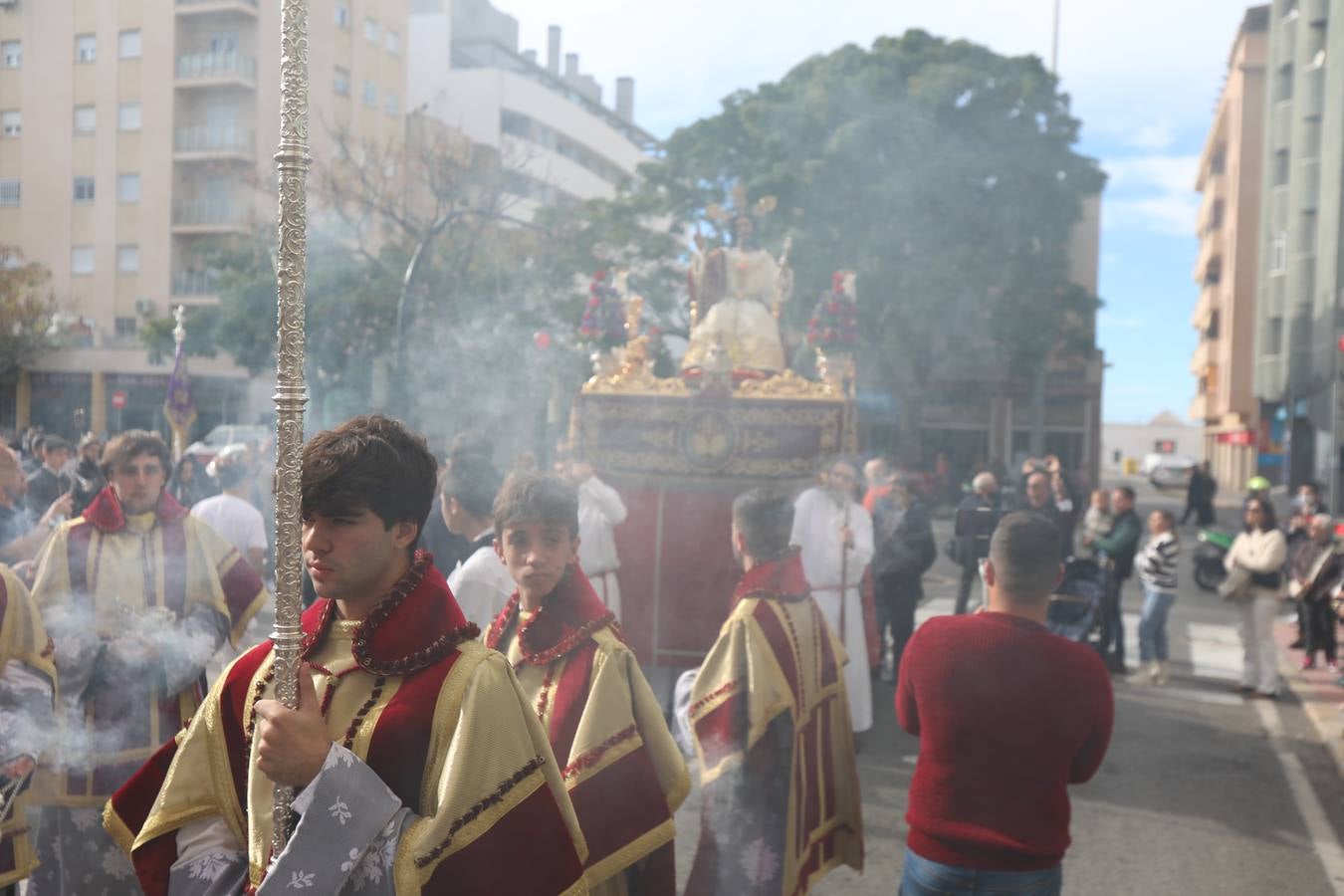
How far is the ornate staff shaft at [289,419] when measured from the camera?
69.2 inches

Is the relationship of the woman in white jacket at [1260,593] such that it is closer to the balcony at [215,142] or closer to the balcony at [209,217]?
the balcony at [215,142]

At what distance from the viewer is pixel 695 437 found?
Result: 9008 millimetres

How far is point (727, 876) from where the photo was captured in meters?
3.83

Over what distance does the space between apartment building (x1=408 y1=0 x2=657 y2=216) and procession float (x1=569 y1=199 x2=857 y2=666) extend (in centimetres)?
1046

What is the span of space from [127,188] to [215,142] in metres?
0.96

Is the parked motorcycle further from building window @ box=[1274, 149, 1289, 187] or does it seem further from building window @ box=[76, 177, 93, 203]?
building window @ box=[1274, 149, 1289, 187]

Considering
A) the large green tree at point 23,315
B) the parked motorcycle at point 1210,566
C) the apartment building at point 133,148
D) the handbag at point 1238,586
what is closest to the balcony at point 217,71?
the apartment building at point 133,148

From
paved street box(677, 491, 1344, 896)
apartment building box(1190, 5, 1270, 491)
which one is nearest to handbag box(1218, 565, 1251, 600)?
paved street box(677, 491, 1344, 896)

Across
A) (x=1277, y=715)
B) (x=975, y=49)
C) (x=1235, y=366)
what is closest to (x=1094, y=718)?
(x=1277, y=715)

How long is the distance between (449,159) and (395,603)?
1599cm

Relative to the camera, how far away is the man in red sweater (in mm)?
2846

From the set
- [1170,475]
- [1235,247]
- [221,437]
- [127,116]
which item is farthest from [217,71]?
[1170,475]

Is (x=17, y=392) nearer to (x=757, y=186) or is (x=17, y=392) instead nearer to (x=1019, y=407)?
(x=757, y=186)

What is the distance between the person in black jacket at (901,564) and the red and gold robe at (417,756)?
23.4 ft
